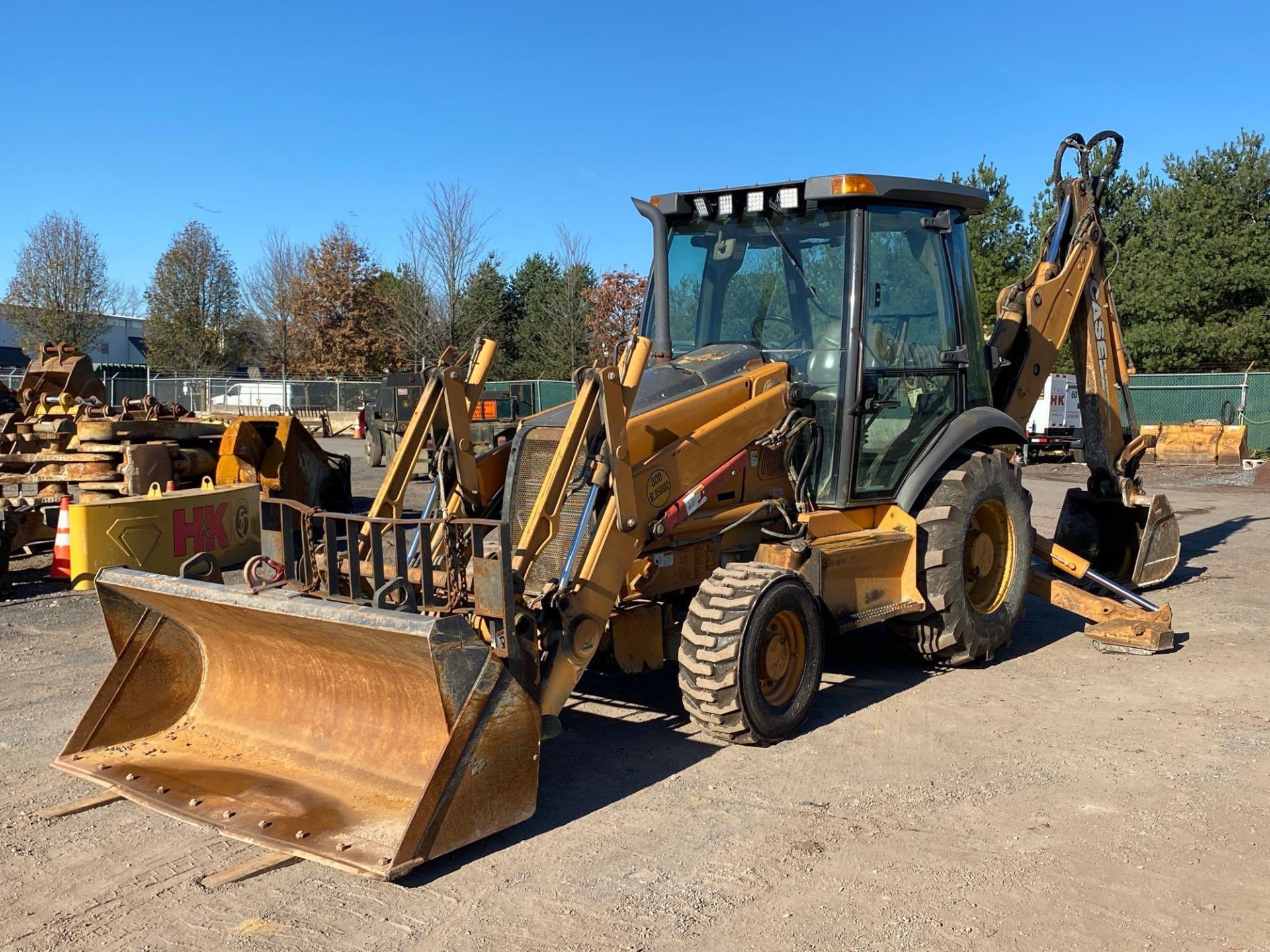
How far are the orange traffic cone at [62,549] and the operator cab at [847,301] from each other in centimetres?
590

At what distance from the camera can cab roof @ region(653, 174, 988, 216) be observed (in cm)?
621

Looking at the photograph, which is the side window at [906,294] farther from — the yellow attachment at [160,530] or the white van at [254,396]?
the white van at [254,396]

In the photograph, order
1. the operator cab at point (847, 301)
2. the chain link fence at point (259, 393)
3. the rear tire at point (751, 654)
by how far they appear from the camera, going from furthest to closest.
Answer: the chain link fence at point (259, 393) < the operator cab at point (847, 301) < the rear tire at point (751, 654)

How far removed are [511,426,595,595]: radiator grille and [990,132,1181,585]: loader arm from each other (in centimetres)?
374

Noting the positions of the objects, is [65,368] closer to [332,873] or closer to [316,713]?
[316,713]

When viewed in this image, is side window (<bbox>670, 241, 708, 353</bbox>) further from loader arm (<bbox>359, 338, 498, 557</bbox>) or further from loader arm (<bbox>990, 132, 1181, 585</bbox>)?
loader arm (<bbox>990, 132, 1181, 585</bbox>)

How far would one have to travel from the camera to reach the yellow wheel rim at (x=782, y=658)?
5.45m

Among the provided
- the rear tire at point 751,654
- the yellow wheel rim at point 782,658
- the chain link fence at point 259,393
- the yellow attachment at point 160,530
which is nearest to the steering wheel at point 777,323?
the rear tire at point 751,654

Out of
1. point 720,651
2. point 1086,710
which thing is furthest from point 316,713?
point 1086,710

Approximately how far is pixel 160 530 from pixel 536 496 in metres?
5.54

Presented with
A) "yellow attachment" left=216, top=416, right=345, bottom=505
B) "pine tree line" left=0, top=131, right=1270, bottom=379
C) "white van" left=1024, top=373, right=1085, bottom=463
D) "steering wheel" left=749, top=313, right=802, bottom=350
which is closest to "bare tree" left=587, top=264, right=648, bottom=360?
"pine tree line" left=0, top=131, right=1270, bottom=379

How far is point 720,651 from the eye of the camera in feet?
16.8

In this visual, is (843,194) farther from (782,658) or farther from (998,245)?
(998,245)

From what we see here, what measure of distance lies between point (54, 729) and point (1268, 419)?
2794cm
